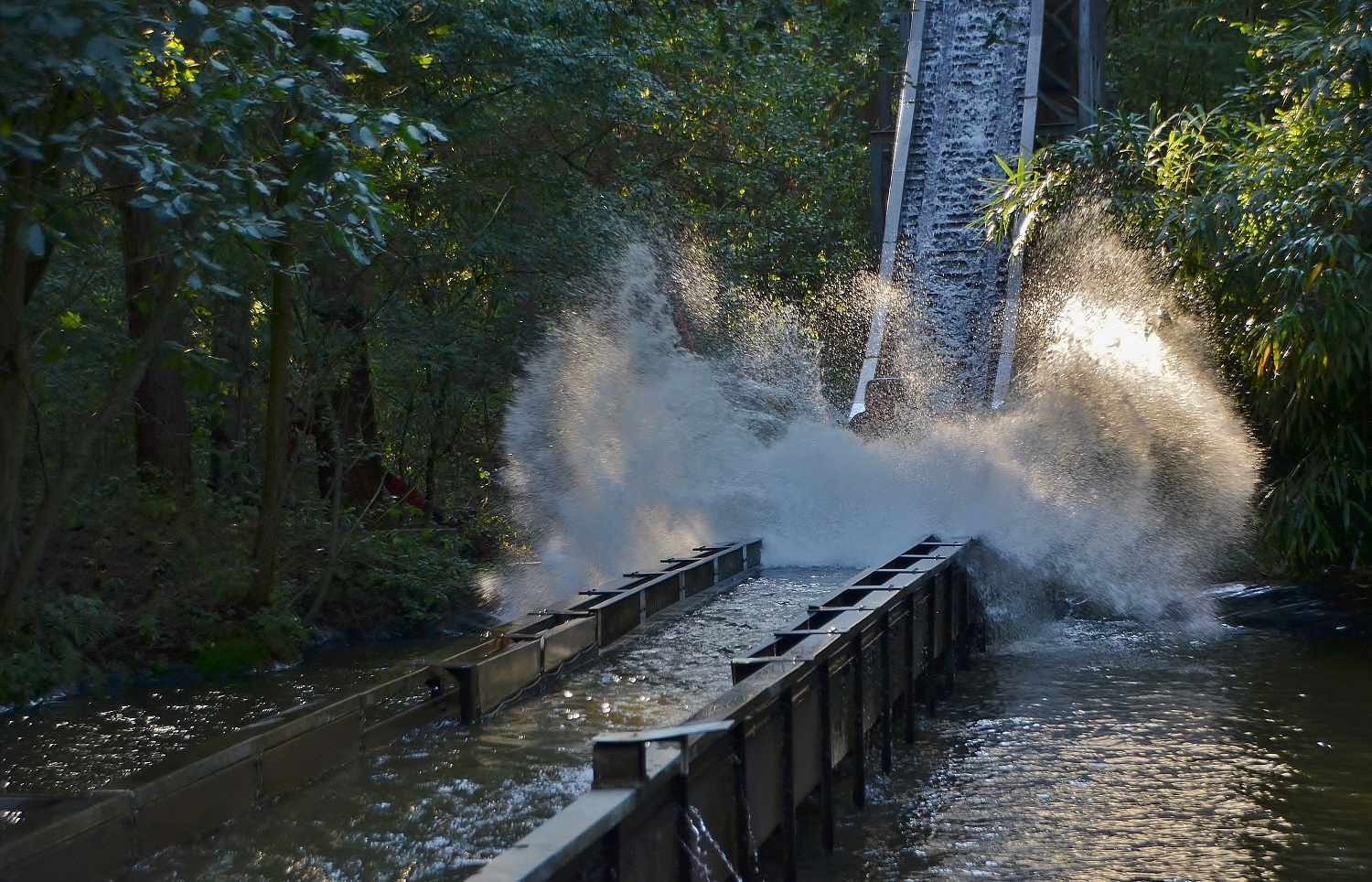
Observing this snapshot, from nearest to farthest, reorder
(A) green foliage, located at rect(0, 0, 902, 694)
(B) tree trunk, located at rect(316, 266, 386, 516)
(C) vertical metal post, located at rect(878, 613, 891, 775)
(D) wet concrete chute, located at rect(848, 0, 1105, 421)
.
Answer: (A) green foliage, located at rect(0, 0, 902, 694), (C) vertical metal post, located at rect(878, 613, 891, 775), (B) tree trunk, located at rect(316, 266, 386, 516), (D) wet concrete chute, located at rect(848, 0, 1105, 421)

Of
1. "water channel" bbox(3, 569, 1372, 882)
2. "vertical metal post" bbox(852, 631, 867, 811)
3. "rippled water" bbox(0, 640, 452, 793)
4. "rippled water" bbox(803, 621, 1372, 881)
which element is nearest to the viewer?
"water channel" bbox(3, 569, 1372, 882)

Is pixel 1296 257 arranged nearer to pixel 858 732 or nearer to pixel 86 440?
pixel 858 732

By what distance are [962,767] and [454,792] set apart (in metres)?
3.03

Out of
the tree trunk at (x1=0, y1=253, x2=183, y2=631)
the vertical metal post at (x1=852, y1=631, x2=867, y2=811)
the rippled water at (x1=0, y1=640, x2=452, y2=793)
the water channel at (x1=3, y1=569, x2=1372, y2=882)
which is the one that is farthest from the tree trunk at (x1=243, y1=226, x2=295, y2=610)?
the vertical metal post at (x1=852, y1=631, x2=867, y2=811)

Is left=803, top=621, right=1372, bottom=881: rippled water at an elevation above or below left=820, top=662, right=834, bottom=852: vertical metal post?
below

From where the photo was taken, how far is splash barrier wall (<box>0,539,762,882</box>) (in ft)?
12.9

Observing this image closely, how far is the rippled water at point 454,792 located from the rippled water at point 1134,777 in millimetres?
1185

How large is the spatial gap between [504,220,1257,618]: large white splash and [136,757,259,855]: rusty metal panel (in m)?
7.45

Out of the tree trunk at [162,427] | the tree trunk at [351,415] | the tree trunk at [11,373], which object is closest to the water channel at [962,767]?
the tree trunk at [11,373]

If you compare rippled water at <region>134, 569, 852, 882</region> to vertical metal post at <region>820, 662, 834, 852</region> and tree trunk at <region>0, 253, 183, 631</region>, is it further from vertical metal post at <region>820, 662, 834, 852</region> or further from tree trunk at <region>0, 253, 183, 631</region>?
tree trunk at <region>0, 253, 183, 631</region>

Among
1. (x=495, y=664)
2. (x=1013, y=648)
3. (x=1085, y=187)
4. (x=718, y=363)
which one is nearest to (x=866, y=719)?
(x=495, y=664)

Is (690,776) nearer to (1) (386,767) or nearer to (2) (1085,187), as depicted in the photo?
(1) (386,767)

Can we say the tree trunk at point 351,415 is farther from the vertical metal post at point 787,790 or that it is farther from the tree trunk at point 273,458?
the vertical metal post at point 787,790

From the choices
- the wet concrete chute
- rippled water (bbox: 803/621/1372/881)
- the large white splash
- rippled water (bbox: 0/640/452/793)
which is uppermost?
the wet concrete chute
